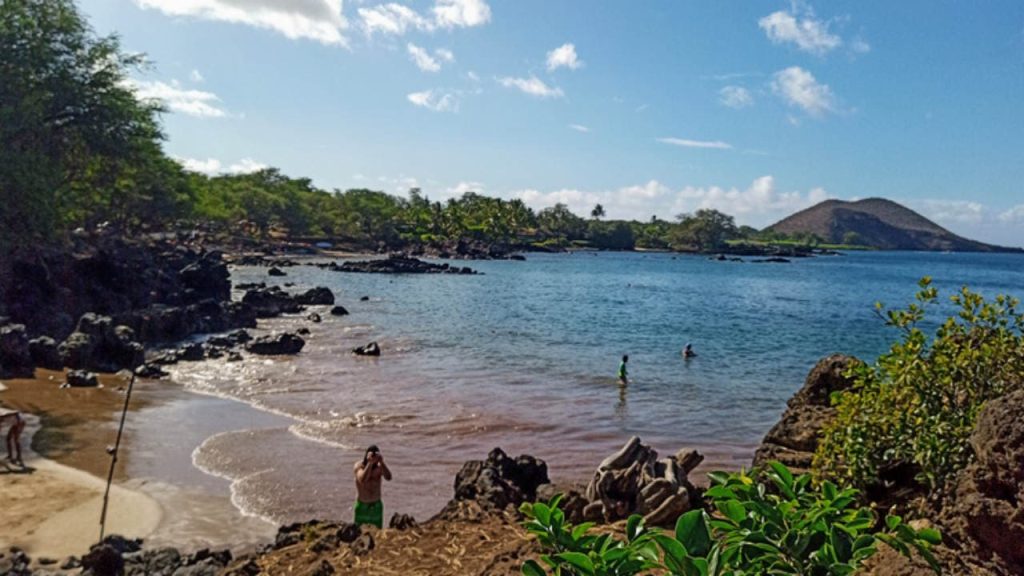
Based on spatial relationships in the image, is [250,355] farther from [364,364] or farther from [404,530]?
[404,530]

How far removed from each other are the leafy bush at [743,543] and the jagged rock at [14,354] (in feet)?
86.3

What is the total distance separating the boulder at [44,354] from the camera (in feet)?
82.5

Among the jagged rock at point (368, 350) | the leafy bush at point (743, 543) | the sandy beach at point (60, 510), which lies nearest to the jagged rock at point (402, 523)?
the sandy beach at point (60, 510)

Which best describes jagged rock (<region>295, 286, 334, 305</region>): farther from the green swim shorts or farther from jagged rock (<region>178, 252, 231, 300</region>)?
the green swim shorts

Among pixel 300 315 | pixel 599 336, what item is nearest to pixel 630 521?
pixel 599 336

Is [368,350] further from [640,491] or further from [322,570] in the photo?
[322,570]

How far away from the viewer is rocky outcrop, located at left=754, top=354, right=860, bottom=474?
10617 millimetres

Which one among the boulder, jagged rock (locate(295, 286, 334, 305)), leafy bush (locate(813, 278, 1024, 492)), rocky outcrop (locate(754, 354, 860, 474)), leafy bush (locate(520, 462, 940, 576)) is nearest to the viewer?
leafy bush (locate(520, 462, 940, 576))

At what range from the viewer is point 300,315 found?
47438mm

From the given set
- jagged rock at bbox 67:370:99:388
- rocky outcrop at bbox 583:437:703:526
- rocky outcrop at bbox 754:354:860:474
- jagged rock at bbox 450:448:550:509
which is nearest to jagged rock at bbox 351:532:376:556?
jagged rock at bbox 450:448:550:509

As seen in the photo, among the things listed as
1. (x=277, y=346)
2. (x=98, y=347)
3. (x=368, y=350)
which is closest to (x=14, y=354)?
(x=98, y=347)

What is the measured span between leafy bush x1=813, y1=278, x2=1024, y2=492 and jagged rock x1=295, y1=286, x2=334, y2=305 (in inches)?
1933

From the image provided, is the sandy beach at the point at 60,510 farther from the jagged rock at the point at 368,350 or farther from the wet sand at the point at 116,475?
the jagged rock at the point at 368,350

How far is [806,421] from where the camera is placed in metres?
11.3
